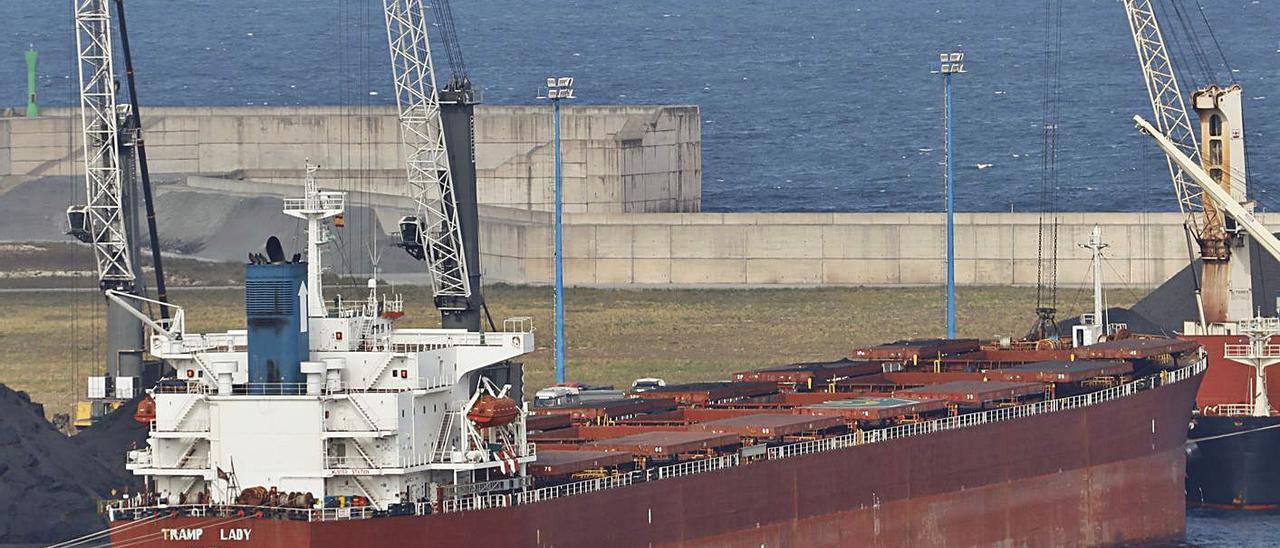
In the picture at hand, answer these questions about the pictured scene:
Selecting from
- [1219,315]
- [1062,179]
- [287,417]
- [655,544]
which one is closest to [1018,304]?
[1219,315]

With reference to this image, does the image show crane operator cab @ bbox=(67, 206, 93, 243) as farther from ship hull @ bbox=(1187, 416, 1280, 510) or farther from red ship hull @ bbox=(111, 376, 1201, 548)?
ship hull @ bbox=(1187, 416, 1280, 510)

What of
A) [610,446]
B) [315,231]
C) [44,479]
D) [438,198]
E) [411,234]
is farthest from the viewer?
[411,234]

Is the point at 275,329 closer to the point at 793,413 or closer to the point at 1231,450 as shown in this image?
the point at 793,413

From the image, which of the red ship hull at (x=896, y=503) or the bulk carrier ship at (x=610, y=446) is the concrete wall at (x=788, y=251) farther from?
the red ship hull at (x=896, y=503)

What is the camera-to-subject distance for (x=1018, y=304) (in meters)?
101

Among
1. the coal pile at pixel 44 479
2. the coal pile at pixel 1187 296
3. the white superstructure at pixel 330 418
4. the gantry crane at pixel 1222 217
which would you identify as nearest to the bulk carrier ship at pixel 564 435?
the white superstructure at pixel 330 418

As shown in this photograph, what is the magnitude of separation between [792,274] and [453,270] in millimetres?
37128

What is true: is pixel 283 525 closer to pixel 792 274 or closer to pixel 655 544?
pixel 655 544

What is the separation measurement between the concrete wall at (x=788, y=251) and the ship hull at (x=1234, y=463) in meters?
28.9

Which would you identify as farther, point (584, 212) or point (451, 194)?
point (584, 212)

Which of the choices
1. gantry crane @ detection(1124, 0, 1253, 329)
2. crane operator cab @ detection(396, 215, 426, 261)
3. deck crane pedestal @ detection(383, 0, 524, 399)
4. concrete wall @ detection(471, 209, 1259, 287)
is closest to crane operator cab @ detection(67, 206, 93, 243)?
crane operator cab @ detection(396, 215, 426, 261)

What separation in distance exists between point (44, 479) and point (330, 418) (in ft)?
52.1

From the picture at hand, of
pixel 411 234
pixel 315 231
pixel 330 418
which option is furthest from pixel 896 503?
pixel 330 418

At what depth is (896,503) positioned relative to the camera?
6053cm
